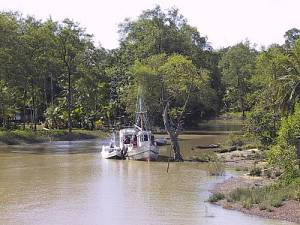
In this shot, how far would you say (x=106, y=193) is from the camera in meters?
30.5

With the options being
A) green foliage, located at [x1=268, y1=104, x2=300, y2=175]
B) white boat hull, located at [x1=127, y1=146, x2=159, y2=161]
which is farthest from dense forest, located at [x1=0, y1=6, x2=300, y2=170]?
green foliage, located at [x1=268, y1=104, x2=300, y2=175]

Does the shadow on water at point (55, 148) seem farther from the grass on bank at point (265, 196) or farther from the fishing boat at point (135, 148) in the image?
the grass on bank at point (265, 196)

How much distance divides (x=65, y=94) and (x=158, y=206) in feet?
221

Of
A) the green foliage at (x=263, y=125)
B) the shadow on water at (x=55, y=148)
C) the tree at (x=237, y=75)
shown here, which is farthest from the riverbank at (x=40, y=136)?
the tree at (x=237, y=75)

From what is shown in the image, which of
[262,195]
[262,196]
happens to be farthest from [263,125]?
[262,196]

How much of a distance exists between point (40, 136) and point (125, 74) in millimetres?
Answer: 22955

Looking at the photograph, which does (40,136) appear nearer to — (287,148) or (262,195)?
(287,148)

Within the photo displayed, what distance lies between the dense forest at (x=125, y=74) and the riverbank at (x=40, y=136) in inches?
138

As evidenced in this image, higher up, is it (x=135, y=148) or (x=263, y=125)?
(x=263, y=125)

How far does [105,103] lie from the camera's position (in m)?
91.3

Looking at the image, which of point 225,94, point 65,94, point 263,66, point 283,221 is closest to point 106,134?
point 65,94

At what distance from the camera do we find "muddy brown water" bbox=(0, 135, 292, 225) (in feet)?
77.7

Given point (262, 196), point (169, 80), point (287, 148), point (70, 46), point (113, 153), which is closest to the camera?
point (262, 196)

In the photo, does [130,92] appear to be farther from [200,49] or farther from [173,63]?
[200,49]
